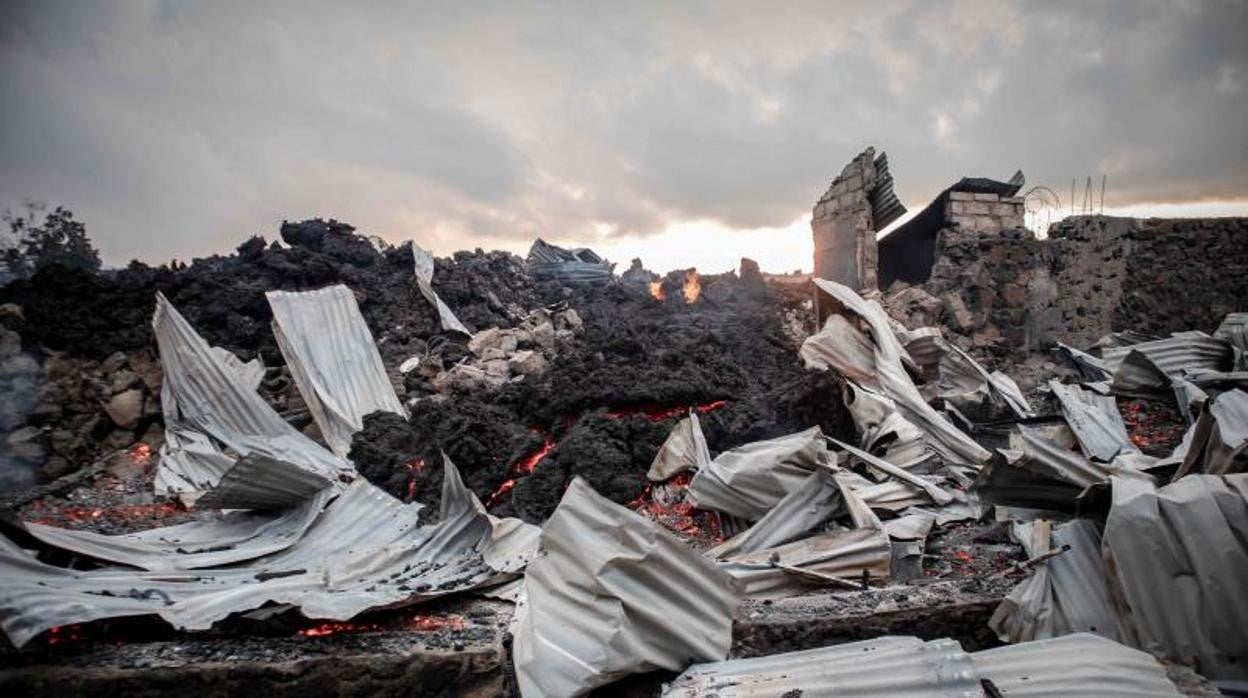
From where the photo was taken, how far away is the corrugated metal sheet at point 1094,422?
14.7ft

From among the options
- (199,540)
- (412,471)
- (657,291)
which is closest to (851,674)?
(199,540)

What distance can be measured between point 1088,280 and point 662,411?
7.09m

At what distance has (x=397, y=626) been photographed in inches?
109

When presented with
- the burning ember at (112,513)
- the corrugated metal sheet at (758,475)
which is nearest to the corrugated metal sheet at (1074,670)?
the corrugated metal sheet at (758,475)

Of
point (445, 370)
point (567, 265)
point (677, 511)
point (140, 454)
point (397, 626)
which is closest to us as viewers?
point (397, 626)

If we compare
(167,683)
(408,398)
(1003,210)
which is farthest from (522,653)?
(1003,210)

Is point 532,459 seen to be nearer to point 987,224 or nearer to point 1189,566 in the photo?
point 1189,566

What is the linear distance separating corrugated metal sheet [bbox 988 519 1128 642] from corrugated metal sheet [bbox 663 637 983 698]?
734 millimetres

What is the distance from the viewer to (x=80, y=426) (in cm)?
644

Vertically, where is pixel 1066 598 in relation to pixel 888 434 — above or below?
below

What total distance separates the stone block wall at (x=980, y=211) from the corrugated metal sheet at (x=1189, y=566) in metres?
8.01

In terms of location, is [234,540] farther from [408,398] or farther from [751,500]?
[408,398]

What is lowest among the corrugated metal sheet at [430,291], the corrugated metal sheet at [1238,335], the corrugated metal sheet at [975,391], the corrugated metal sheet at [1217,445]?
the corrugated metal sheet at [1217,445]

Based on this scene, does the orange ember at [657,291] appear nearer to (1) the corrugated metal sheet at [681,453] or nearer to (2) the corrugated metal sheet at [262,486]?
(1) the corrugated metal sheet at [681,453]
